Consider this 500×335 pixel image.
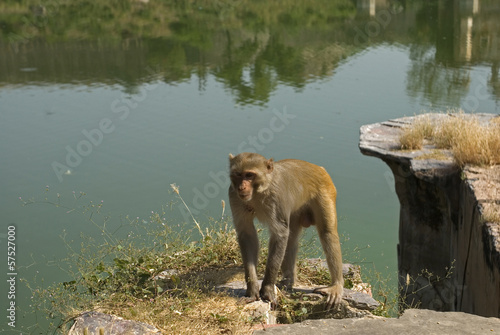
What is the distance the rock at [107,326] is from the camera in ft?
14.3

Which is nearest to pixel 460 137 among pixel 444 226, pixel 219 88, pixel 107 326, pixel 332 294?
pixel 444 226

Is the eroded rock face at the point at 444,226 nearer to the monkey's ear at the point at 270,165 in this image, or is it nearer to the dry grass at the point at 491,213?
the dry grass at the point at 491,213

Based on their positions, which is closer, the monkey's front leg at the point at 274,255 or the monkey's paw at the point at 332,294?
the monkey's front leg at the point at 274,255

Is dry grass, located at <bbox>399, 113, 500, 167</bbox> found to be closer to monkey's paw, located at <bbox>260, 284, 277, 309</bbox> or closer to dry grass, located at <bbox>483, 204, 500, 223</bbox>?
dry grass, located at <bbox>483, 204, 500, 223</bbox>

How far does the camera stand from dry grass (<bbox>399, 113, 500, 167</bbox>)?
7258 millimetres

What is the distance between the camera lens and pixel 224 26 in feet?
91.8

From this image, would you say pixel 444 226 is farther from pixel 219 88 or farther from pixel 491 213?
pixel 219 88

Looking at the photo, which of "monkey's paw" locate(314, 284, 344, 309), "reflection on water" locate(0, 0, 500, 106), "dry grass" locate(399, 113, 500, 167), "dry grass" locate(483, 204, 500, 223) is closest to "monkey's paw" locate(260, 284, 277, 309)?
"monkey's paw" locate(314, 284, 344, 309)

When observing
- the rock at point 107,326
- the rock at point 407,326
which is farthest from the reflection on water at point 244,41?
the rock at point 107,326

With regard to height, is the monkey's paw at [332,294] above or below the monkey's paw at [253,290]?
below

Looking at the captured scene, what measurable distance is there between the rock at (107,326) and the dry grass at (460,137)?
4.44 metres

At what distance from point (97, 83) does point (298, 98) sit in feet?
20.6

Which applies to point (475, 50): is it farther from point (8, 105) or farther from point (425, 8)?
point (8, 105)

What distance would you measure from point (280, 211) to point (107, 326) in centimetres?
165
